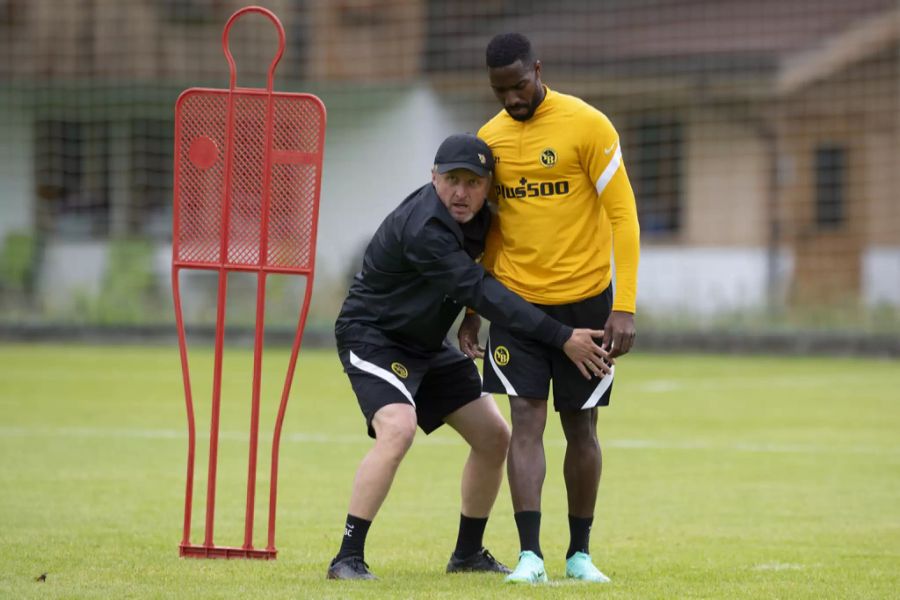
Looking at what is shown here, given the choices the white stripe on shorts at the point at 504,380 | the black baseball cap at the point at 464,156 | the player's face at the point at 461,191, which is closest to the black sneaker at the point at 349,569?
the white stripe on shorts at the point at 504,380

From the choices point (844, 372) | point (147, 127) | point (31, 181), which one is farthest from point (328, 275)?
point (844, 372)

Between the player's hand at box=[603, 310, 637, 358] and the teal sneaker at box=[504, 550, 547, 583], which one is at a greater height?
the player's hand at box=[603, 310, 637, 358]

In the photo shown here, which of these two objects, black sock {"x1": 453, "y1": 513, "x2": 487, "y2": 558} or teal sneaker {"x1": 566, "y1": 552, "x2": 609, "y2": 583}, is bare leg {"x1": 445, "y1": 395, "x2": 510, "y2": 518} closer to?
black sock {"x1": 453, "y1": 513, "x2": 487, "y2": 558}

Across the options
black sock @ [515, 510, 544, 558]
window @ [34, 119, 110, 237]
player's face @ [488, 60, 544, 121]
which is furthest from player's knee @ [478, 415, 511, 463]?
window @ [34, 119, 110, 237]

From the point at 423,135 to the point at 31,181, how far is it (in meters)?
7.49

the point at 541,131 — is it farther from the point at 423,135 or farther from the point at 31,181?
the point at 31,181

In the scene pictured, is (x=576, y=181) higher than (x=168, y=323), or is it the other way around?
(x=576, y=181)

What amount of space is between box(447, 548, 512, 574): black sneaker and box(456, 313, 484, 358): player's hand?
34.6 inches

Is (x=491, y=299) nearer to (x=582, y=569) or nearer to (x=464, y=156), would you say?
(x=464, y=156)

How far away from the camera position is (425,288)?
6.97m

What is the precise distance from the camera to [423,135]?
2767cm

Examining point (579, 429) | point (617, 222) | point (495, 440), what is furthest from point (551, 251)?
point (495, 440)

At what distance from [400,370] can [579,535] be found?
104 centimetres

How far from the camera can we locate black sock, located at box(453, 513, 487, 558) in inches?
281
